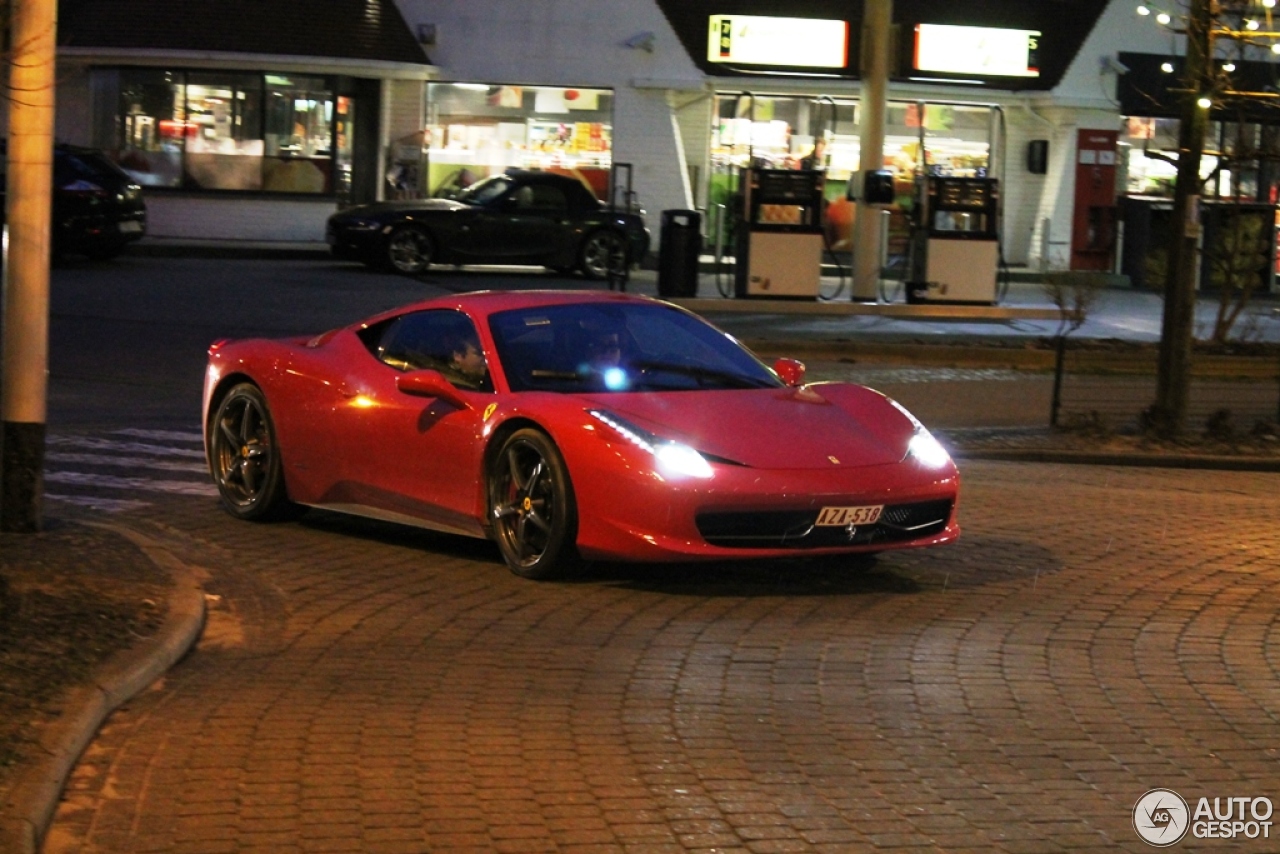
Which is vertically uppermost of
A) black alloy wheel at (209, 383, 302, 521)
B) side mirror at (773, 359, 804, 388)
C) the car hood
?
side mirror at (773, 359, 804, 388)

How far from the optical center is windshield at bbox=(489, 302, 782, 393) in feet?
29.8

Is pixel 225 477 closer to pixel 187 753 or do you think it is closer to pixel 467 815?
pixel 187 753

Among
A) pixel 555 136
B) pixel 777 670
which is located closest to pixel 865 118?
pixel 555 136

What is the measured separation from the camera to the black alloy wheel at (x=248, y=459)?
10109 millimetres

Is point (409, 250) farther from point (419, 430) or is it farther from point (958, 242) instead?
point (419, 430)

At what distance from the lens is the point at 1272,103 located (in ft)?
50.4

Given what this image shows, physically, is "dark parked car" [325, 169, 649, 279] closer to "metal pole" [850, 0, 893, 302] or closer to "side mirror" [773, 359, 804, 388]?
"metal pole" [850, 0, 893, 302]

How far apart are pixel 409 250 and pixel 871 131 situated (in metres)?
7.06

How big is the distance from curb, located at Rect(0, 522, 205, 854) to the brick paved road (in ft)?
0.25

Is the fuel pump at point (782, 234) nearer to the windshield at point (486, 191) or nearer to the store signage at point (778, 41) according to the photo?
the windshield at point (486, 191)

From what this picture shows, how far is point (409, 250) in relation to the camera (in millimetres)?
28047

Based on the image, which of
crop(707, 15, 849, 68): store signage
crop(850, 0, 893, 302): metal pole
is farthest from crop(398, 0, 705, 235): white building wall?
crop(850, 0, 893, 302): metal pole

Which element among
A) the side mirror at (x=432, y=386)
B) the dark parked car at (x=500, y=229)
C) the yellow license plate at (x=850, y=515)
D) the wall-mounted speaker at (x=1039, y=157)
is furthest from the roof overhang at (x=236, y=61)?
the yellow license plate at (x=850, y=515)

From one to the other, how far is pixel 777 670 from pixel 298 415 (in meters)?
3.76
